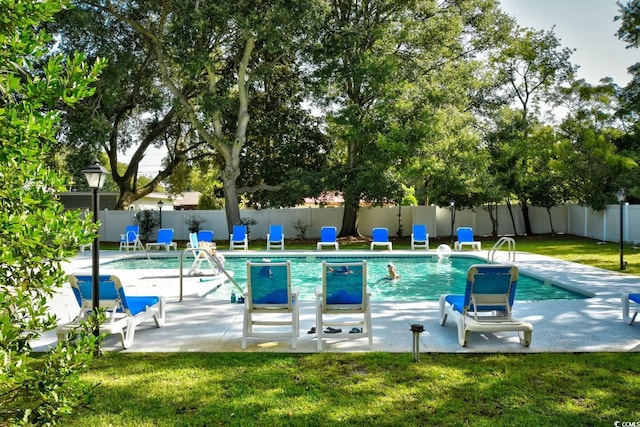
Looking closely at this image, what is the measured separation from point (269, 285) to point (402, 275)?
723 centimetres

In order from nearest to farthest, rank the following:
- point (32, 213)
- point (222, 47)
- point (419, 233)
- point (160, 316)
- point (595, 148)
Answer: point (32, 213) < point (160, 316) < point (419, 233) < point (595, 148) < point (222, 47)

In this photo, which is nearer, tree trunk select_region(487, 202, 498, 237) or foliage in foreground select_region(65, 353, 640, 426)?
foliage in foreground select_region(65, 353, 640, 426)

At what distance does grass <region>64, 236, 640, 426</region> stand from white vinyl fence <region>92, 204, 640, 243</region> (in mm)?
17337

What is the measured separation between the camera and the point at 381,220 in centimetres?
2330

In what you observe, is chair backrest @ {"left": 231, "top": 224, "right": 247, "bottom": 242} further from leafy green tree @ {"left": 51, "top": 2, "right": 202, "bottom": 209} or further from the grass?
the grass

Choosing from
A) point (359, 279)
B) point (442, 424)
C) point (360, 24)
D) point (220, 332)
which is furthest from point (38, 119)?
point (360, 24)

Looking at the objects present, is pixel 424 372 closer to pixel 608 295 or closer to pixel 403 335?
pixel 403 335

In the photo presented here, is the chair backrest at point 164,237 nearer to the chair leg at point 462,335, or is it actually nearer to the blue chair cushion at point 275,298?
the blue chair cushion at point 275,298

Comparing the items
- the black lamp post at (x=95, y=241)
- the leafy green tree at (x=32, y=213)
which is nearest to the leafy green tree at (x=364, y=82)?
the black lamp post at (x=95, y=241)

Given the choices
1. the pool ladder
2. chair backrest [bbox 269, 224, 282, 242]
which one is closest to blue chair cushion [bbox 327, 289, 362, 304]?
the pool ladder

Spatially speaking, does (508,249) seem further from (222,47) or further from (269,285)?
(222,47)

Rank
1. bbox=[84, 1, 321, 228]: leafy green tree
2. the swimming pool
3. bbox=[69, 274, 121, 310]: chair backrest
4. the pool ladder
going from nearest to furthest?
bbox=[69, 274, 121, 310]: chair backrest
the swimming pool
the pool ladder
bbox=[84, 1, 321, 228]: leafy green tree

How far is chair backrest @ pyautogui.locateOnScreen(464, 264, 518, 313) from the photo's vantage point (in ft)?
17.6

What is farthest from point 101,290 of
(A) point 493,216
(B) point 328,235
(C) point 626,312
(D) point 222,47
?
(A) point 493,216
